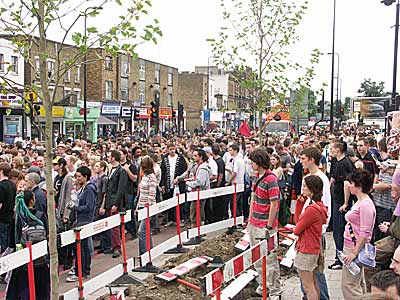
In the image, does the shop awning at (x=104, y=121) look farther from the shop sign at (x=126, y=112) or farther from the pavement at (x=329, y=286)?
the pavement at (x=329, y=286)

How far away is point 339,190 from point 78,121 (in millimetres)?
41120

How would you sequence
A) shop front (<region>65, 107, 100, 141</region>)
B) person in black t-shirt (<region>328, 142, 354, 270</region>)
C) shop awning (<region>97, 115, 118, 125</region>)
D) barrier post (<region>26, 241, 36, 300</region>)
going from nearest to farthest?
1. barrier post (<region>26, 241, 36, 300</region>)
2. person in black t-shirt (<region>328, 142, 354, 270</region>)
3. shop front (<region>65, 107, 100, 141</region>)
4. shop awning (<region>97, 115, 118, 125</region>)

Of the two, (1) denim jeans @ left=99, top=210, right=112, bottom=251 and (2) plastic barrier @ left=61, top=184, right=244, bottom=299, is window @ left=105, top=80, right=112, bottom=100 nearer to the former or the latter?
(2) plastic barrier @ left=61, top=184, right=244, bottom=299

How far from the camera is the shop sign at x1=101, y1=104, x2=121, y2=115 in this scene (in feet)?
176

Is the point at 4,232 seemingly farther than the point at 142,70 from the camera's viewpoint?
No

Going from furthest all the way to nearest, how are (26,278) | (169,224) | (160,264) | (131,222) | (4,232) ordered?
(169,224)
(131,222)
(160,264)
(4,232)
(26,278)

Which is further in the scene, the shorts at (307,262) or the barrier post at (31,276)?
the shorts at (307,262)

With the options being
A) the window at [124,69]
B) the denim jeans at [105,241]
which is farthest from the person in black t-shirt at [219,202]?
the window at [124,69]

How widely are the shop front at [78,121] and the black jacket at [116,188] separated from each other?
3398cm

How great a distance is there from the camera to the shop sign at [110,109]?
Answer: 53688mm

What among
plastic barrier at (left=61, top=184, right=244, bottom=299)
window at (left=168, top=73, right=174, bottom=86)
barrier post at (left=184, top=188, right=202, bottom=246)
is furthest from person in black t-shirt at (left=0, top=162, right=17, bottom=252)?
window at (left=168, top=73, right=174, bottom=86)

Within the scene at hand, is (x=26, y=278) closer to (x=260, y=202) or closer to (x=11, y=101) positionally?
(x=11, y=101)

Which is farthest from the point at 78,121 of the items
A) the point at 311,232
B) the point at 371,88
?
the point at 371,88

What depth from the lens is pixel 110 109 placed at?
5475 centimetres
